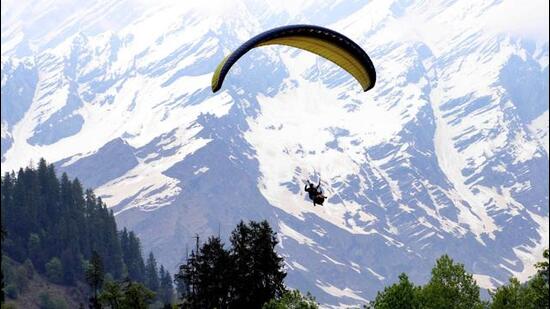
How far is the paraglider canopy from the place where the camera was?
55138mm

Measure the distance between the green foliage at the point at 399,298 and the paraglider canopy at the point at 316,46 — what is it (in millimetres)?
12723

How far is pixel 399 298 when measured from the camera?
69500 millimetres

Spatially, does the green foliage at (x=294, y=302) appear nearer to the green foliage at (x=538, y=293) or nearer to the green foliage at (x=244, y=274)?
the green foliage at (x=244, y=274)

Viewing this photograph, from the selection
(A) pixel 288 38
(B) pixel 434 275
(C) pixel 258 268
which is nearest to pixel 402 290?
(B) pixel 434 275

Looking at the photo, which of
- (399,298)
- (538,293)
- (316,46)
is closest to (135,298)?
(399,298)

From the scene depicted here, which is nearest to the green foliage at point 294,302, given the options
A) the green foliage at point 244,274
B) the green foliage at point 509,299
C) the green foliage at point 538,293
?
the green foliage at point 244,274

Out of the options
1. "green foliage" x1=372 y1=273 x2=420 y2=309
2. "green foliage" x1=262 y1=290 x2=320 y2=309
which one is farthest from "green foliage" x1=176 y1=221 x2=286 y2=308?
"green foliage" x1=372 y1=273 x2=420 y2=309

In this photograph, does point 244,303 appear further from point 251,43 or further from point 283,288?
point 251,43

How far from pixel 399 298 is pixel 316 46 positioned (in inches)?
664

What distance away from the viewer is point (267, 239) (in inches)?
3196

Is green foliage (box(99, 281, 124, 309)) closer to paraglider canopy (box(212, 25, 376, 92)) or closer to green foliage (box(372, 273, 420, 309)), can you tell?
green foliage (box(372, 273, 420, 309))

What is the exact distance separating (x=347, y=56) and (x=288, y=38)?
3.55 metres

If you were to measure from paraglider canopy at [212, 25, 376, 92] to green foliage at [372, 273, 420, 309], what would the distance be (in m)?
12.7

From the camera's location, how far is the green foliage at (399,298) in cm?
6919
